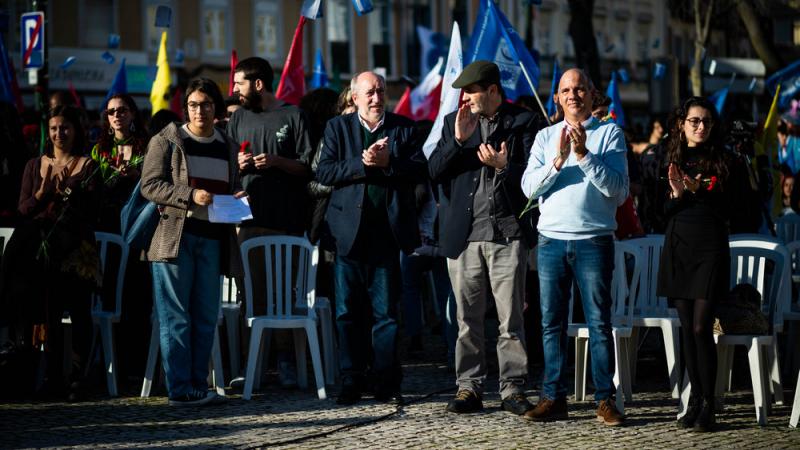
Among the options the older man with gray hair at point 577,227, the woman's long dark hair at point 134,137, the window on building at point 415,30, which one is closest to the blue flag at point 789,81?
the woman's long dark hair at point 134,137

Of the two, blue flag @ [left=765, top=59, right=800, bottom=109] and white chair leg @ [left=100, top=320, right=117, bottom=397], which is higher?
blue flag @ [left=765, top=59, right=800, bottom=109]

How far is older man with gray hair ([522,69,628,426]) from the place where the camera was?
818 centimetres

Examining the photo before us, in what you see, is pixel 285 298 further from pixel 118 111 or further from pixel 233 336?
pixel 118 111

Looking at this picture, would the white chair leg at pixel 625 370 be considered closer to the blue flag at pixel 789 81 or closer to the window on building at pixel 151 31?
the blue flag at pixel 789 81

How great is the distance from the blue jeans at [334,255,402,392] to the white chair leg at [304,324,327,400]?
0.54ft

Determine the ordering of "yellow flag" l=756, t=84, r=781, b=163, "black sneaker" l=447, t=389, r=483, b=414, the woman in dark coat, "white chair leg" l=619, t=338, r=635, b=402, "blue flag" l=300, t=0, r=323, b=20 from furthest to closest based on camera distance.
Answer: "yellow flag" l=756, t=84, r=781, b=163, "blue flag" l=300, t=0, r=323, b=20, the woman in dark coat, "white chair leg" l=619, t=338, r=635, b=402, "black sneaker" l=447, t=389, r=483, b=414

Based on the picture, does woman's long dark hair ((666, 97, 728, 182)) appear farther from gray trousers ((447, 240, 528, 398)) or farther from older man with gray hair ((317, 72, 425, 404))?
older man with gray hair ((317, 72, 425, 404))

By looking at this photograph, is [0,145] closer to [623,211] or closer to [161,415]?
[161,415]

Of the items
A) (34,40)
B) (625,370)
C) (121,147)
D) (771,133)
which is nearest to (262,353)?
(121,147)

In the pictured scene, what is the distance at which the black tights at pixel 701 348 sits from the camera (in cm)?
815

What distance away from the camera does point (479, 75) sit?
8.58m

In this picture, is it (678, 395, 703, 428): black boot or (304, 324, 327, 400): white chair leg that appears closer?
(678, 395, 703, 428): black boot

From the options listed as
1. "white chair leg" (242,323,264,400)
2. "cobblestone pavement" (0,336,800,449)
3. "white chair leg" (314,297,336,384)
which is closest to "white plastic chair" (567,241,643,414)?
"cobblestone pavement" (0,336,800,449)

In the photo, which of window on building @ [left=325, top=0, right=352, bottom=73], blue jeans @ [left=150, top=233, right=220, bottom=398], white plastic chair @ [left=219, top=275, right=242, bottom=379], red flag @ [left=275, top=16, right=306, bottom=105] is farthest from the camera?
window on building @ [left=325, top=0, right=352, bottom=73]
